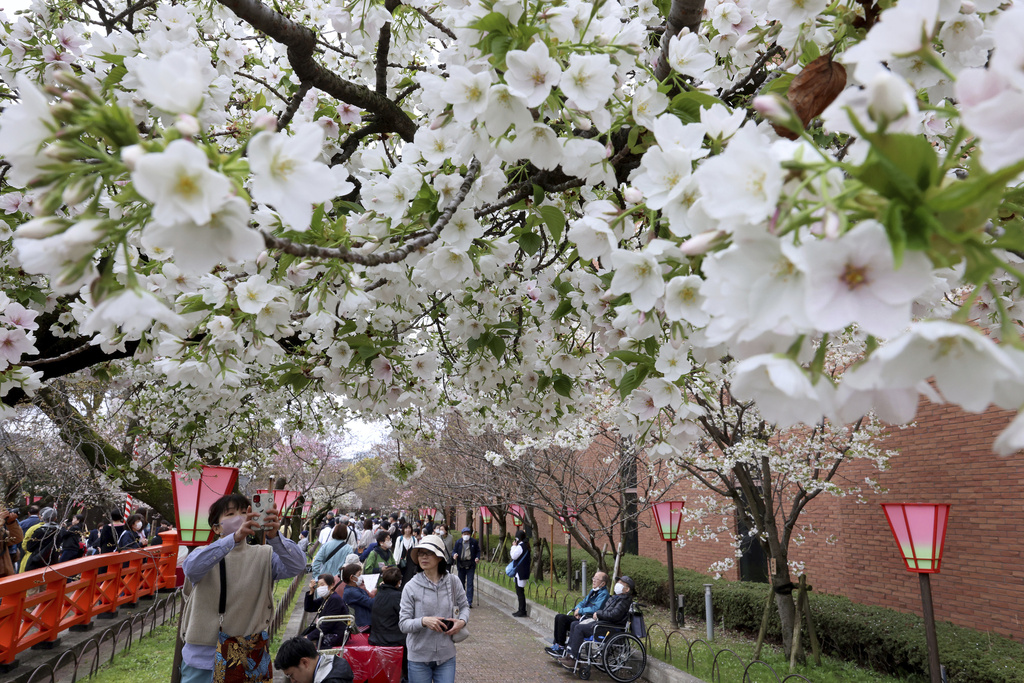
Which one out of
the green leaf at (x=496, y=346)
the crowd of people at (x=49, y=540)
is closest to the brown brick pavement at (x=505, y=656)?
the crowd of people at (x=49, y=540)

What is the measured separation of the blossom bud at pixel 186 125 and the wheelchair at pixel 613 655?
8109 millimetres

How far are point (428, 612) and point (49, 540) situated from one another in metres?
9.46

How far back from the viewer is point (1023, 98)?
0.71 m

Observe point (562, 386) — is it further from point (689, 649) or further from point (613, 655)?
point (613, 655)

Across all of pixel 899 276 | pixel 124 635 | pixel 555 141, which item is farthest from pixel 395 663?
pixel 124 635

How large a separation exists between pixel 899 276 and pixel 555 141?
1114 millimetres

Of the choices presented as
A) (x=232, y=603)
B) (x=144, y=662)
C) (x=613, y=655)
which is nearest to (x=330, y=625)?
(x=144, y=662)

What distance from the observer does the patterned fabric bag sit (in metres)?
4.22

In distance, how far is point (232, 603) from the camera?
4309 millimetres

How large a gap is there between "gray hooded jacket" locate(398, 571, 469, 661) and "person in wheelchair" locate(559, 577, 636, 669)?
3.52 metres

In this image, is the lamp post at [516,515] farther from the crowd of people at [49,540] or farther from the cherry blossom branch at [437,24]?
the cherry blossom branch at [437,24]

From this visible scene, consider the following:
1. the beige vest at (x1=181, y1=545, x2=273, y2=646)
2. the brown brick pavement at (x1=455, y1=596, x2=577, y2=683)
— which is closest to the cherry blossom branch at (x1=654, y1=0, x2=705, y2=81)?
the beige vest at (x1=181, y1=545, x2=273, y2=646)

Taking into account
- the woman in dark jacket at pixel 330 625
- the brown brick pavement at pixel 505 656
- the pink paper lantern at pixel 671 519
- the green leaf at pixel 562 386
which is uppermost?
the green leaf at pixel 562 386

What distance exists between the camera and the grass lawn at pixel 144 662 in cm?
710
